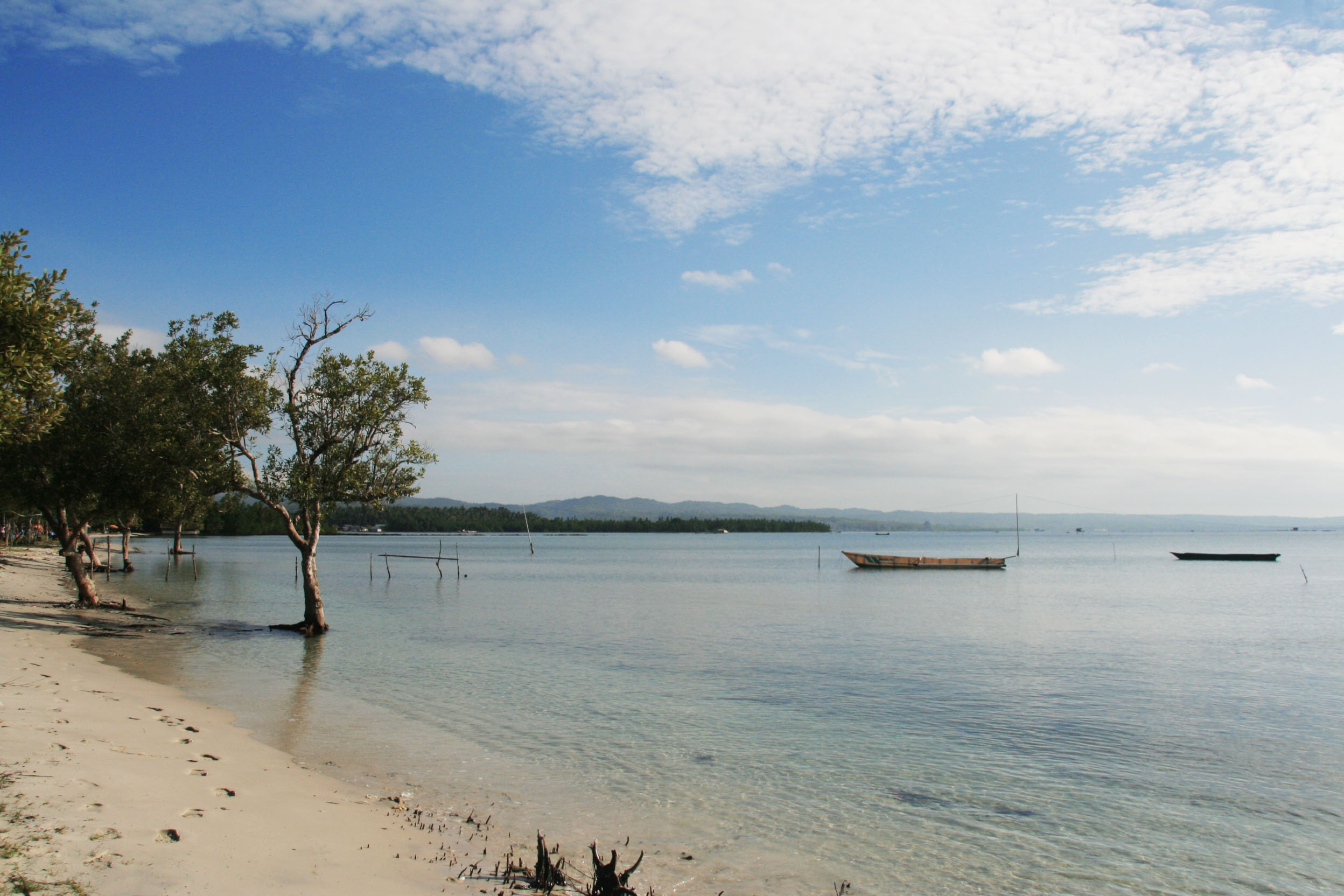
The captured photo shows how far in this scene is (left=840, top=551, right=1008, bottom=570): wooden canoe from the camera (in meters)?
88.5

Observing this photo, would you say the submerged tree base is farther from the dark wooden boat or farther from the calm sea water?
the dark wooden boat

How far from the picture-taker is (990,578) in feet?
253

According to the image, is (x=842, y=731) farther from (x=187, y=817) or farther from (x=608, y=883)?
(x=187, y=817)

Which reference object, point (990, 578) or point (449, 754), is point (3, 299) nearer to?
point (449, 754)

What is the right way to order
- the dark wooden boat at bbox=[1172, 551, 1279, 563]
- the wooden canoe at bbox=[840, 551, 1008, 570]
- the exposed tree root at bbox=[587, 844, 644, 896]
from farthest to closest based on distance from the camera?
1. the dark wooden boat at bbox=[1172, 551, 1279, 563]
2. the wooden canoe at bbox=[840, 551, 1008, 570]
3. the exposed tree root at bbox=[587, 844, 644, 896]

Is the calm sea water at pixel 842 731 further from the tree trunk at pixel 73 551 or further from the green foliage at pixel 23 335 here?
the green foliage at pixel 23 335

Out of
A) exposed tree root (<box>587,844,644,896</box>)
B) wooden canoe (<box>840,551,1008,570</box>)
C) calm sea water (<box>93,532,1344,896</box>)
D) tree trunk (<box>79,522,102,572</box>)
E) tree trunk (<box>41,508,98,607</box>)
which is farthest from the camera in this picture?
wooden canoe (<box>840,551,1008,570</box>)

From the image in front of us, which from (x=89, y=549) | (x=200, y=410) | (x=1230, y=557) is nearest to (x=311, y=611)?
(x=200, y=410)

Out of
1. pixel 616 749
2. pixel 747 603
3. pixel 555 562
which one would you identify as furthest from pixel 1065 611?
pixel 555 562

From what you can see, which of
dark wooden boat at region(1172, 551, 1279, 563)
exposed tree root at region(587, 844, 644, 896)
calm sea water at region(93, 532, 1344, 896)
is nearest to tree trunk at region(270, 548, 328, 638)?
calm sea water at region(93, 532, 1344, 896)

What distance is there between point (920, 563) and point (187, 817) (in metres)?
90.3

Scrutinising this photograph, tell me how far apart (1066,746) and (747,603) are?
1354 inches

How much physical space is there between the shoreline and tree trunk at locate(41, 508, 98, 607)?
18.2 meters

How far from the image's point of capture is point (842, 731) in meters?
16.7
